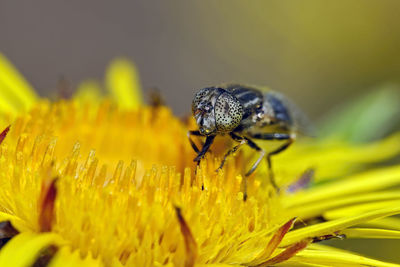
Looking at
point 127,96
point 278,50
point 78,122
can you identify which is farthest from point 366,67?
point 78,122

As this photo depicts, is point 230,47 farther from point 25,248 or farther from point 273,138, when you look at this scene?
point 25,248

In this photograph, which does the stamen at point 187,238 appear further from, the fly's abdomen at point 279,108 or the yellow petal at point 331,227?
the fly's abdomen at point 279,108

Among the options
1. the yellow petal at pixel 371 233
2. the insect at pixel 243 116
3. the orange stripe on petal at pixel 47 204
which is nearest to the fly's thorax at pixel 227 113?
the insect at pixel 243 116

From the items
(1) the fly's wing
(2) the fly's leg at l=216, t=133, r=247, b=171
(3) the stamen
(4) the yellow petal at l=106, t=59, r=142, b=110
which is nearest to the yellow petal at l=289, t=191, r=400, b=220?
(1) the fly's wing

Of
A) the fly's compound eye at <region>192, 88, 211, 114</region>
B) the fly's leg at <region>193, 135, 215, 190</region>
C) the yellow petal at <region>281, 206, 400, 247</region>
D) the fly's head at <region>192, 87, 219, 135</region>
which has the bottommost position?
the yellow petal at <region>281, 206, 400, 247</region>

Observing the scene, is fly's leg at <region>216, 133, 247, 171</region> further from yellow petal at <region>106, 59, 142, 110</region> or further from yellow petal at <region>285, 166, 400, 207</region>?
yellow petal at <region>106, 59, 142, 110</region>

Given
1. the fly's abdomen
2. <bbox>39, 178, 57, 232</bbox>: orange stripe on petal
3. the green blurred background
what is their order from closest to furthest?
<bbox>39, 178, 57, 232</bbox>: orange stripe on petal, the fly's abdomen, the green blurred background
